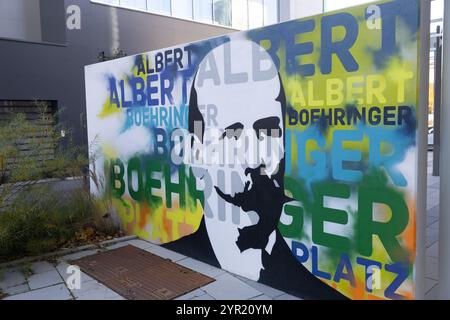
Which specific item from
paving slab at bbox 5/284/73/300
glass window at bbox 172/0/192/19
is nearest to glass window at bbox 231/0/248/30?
glass window at bbox 172/0/192/19

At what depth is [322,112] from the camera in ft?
11.7

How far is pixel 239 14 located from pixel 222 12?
990 millimetres

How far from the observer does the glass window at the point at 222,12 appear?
63.0 ft

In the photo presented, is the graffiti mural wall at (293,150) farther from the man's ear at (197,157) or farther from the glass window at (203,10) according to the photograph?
the glass window at (203,10)

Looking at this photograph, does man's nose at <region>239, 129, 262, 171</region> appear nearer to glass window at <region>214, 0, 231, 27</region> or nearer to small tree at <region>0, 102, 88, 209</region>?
small tree at <region>0, 102, 88, 209</region>

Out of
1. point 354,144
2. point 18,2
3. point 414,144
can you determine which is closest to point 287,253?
point 354,144

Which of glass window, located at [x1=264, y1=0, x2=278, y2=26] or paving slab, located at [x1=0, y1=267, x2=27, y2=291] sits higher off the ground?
glass window, located at [x1=264, y1=0, x2=278, y2=26]

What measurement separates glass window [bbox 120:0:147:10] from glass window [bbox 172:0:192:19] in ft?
4.52

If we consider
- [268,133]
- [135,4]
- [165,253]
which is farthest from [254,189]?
[135,4]

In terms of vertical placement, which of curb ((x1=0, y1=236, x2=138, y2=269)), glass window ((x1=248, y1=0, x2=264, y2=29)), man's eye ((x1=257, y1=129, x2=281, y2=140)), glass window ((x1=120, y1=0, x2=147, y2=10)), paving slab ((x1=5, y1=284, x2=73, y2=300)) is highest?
glass window ((x1=248, y1=0, x2=264, y2=29))

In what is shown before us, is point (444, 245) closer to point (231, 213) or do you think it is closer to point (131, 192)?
point (231, 213)

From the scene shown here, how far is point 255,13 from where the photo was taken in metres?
20.7

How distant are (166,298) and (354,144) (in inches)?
86.8

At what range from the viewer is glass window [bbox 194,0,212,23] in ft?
60.8
